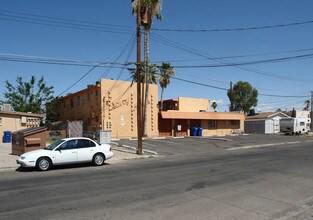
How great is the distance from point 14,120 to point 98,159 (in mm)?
16615

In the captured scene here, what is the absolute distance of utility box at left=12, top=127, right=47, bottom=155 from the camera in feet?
64.1

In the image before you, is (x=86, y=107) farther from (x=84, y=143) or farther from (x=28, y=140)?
(x=84, y=143)

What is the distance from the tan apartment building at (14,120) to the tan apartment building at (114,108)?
17.8 ft

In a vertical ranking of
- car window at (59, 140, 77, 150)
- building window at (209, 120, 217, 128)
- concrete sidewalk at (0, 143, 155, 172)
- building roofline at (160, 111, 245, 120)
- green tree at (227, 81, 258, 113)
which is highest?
green tree at (227, 81, 258, 113)

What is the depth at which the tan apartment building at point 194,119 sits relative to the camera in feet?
129

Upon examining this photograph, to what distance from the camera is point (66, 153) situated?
16078 mm

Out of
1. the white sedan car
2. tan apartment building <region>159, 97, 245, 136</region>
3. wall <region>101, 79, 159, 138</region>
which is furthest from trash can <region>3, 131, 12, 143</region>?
tan apartment building <region>159, 97, 245, 136</region>

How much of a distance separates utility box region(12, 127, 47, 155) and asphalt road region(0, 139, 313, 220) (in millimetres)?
6887

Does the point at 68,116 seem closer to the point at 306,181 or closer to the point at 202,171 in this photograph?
the point at 202,171

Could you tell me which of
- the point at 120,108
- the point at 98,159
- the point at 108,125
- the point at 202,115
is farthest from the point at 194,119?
the point at 98,159

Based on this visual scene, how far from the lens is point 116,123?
33812 millimetres

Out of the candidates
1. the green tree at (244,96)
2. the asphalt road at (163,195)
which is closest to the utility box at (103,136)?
the asphalt road at (163,195)

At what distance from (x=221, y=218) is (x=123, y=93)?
92.3 feet

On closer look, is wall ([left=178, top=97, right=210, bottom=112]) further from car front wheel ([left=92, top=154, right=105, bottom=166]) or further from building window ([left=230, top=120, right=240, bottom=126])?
car front wheel ([left=92, top=154, right=105, bottom=166])
